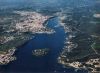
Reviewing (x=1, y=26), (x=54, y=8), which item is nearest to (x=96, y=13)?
(x=54, y=8)

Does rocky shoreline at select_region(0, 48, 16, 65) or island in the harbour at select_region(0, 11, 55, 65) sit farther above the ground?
island in the harbour at select_region(0, 11, 55, 65)

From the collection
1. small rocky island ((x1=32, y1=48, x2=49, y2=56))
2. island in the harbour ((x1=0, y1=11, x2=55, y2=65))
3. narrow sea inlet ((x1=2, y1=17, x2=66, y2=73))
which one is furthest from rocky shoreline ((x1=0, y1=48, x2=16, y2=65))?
small rocky island ((x1=32, y1=48, x2=49, y2=56))

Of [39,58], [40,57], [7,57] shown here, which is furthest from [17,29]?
[39,58]

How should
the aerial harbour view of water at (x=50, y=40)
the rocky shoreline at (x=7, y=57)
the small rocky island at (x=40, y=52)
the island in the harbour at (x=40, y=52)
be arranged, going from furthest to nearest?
the small rocky island at (x=40, y=52) → the island in the harbour at (x=40, y=52) → the rocky shoreline at (x=7, y=57) → the aerial harbour view of water at (x=50, y=40)

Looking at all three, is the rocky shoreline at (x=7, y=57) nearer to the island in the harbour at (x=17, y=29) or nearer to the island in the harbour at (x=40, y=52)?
the island in the harbour at (x=17, y=29)

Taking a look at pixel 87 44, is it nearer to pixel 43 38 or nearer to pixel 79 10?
pixel 43 38

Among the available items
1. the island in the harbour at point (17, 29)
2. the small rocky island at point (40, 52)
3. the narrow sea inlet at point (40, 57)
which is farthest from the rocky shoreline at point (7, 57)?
the small rocky island at point (40, 52)

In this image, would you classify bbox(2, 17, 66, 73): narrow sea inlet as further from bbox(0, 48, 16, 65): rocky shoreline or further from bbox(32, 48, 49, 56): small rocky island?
bbox(0, 48, 16, 65): rocky shoreline

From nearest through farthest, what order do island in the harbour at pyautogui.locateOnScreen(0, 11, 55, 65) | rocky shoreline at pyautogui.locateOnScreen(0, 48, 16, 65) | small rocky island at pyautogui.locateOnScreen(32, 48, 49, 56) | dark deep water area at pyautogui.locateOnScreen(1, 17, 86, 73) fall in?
1. dark deep water area at pyautogui.locateOnScreen(1, 17, 86, 73)
2. rocky shoreline at pyautogui.locateOnScreen(0, 48, 16, 65)
3. small rocky island at pyautogui.locateOnScreen(32, 48, 49, 56)
4. island in the harbour at pyautogui.locateOnScreen(0, 11, 55, 65)

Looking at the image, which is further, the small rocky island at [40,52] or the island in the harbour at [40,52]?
the small rocky island at [40,52]
